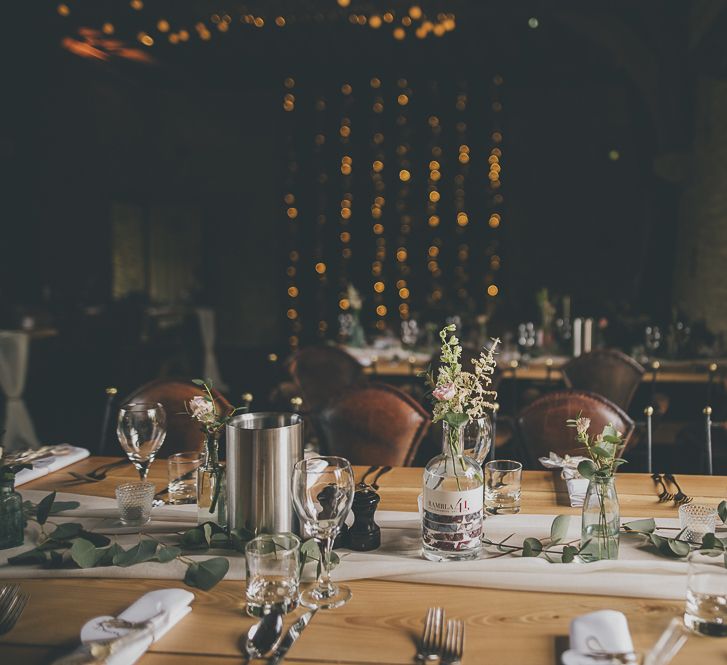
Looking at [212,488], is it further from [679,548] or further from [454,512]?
[679,548]

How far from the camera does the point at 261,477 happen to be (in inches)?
49.7

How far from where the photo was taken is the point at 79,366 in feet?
21.4

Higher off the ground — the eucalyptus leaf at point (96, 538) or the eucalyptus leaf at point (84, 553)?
the eucalyptus leaf at point (84, 553)

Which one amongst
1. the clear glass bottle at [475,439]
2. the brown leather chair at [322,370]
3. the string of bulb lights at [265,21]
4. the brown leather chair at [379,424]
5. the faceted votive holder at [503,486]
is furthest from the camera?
the string of bulb lights at [265,21]

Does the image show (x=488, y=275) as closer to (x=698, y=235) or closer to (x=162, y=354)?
(x=698, y=235)

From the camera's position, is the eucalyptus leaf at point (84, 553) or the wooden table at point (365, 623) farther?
the eucalyptus leaf at point (84, 553)

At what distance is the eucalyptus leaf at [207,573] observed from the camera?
117cm

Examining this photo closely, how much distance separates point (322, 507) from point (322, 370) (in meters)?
2.66

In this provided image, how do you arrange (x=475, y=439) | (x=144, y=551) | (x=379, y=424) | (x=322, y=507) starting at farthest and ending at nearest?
(x=379, y=424)
(x=475, y=439)
(x=144, y=551)
(x=322, y=507)

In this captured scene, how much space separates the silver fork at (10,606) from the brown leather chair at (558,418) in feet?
5.05

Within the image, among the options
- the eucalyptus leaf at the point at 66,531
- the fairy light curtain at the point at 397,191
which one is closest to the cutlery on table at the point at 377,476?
the eucalyptus leaf at the point at 66,531

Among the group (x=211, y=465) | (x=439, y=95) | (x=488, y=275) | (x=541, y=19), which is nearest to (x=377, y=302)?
(x=488, y=275)

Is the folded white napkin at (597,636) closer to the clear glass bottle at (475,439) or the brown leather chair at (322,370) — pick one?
the clear glass bottle at (475,439)

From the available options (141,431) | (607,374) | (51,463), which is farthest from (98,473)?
(607,374)
